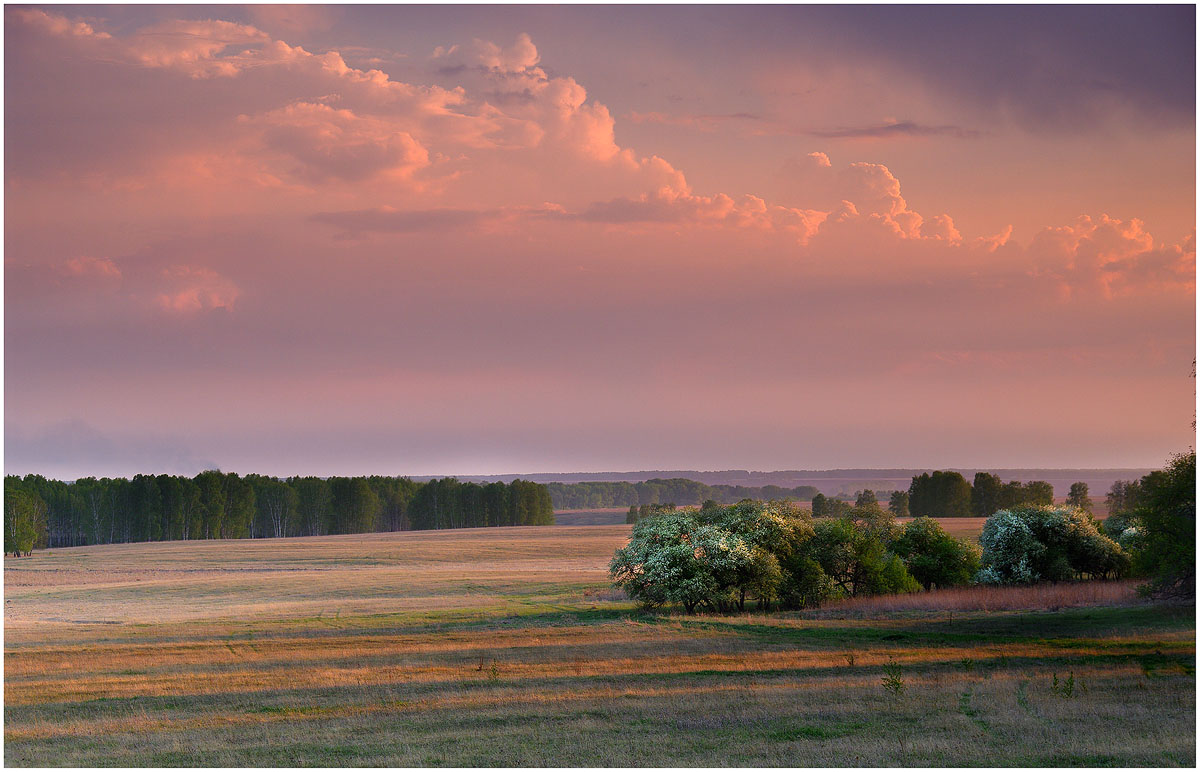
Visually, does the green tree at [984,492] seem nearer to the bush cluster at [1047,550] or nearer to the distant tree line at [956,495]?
the distant tree line at [956,495]

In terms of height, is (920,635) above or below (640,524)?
below

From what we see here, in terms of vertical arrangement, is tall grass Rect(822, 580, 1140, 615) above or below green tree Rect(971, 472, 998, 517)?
below

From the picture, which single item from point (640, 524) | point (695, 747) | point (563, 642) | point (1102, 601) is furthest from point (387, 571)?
point (695, 747)

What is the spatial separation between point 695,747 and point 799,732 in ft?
9.59

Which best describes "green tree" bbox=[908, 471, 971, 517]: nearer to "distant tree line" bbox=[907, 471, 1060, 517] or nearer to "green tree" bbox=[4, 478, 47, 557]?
"distant tree line" bbox=[907, 471, 1060, 517]

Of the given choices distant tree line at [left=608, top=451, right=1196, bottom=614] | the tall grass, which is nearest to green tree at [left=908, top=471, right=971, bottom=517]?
distant tree line at [left=608, top=451, right=1196, bottom=614]

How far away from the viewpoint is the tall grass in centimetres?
5138

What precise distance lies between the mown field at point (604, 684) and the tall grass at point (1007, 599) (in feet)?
0.84

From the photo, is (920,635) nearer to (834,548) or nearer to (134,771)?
(834,548)

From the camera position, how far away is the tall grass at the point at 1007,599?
2023 inches

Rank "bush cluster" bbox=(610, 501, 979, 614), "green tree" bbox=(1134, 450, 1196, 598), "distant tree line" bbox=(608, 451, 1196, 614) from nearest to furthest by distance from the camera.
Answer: "green tree" bbox=(1134, 450, 1196, 598) < "bush cluster" bbox=(610, 501, 979, 614) < "distant tree line" bbox=(608, 451, 1196, 614)

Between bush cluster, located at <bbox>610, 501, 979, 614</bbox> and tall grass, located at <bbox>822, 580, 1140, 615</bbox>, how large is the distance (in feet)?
9.75

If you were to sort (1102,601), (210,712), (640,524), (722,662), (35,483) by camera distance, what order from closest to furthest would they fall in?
(210,712) → (722,662) → (1102,601) → (640,524) → (35,483)

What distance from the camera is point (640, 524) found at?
195 ft
